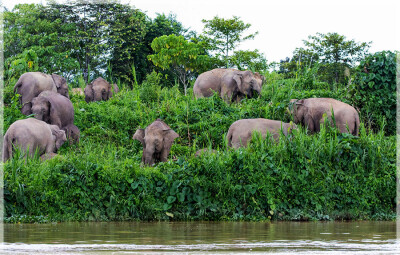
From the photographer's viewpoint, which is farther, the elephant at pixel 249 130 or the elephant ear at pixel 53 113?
the elephant ear at pixel 53 113

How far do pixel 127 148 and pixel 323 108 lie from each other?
4660 mm

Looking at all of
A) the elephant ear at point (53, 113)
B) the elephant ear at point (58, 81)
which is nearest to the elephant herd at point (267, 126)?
the elephant ear at point (53, 113)

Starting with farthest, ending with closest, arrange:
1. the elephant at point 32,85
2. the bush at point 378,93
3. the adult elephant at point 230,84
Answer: the adult elephant at point 230,84, the elephant at point 32,85, the bush at point 378,93

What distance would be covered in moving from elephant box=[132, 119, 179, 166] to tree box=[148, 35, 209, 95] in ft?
72.1

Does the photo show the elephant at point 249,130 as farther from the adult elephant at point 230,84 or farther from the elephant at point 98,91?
the elephant at point 98,91

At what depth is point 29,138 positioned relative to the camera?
11547mm

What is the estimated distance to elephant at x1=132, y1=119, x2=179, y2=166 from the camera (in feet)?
38.9

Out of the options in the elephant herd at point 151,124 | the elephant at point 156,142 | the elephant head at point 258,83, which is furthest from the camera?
the elephant head at point 258,83

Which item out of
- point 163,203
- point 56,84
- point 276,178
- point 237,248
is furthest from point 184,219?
point 56,84

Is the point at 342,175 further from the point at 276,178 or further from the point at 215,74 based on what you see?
the point at 215,74

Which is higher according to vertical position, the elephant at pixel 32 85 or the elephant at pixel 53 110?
the elephant at pixel 32 85

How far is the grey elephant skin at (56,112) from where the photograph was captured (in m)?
13.9

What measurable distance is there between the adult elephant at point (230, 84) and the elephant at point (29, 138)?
6.40m

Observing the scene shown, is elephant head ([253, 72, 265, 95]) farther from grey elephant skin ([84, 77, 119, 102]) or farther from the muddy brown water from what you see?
the muddy brown water
